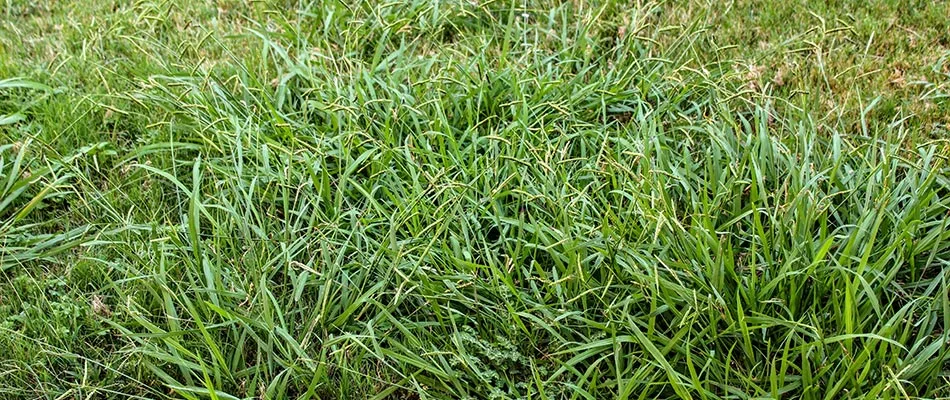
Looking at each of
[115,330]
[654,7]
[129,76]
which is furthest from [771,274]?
[129,76]

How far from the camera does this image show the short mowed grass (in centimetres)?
266

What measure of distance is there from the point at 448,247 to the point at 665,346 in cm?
81

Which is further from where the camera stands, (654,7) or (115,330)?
(654,7)

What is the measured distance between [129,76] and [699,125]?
2497 millimetres

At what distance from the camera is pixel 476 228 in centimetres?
305

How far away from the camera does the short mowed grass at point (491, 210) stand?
2664 millimetres

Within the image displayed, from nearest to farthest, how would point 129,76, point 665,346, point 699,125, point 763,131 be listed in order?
point 665,346 → point 763,131 → point 699,125 → point 129,76

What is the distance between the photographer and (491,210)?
315cm

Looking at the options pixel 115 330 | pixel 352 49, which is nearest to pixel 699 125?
pixel 352 49

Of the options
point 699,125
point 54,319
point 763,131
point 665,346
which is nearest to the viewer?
point 665,346

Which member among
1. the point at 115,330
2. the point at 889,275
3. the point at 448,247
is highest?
the point at 889,275

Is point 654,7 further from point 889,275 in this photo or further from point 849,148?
point 889,275

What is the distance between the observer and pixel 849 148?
3.26m

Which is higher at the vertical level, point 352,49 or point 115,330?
point 352,49
